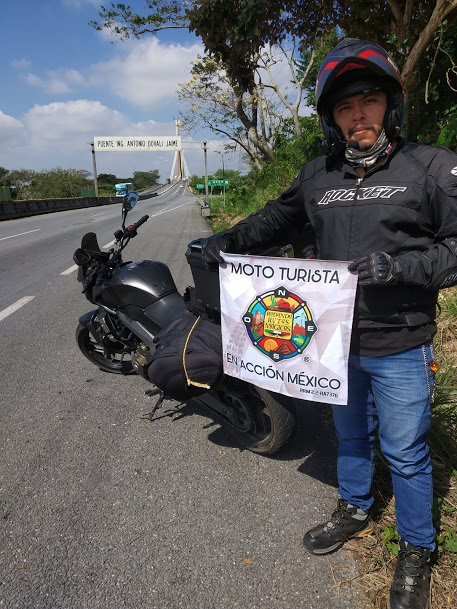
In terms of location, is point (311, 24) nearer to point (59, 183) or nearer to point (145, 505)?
point (145, 505)

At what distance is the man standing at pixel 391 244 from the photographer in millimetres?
1559

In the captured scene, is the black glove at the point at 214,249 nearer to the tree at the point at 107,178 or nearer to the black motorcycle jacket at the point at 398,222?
the black motorcycle jacket at the point at 398,222

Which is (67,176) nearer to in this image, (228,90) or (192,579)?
(228,90)

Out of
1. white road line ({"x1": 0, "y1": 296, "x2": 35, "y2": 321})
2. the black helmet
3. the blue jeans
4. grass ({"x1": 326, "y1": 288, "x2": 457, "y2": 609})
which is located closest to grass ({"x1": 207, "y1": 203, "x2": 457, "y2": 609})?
grass ({"x1": 326, "y1": 288, "x2": 457, "y2": 609})

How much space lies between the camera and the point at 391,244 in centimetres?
165

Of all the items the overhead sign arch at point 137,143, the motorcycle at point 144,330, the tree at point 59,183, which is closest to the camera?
the motorcycle at point 144,330

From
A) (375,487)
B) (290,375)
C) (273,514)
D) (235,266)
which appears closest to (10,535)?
(273,514)

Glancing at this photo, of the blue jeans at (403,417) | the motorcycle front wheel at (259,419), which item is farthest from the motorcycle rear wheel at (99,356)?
the blue jeans at (403,417)

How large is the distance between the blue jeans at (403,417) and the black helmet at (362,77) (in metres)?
0.87

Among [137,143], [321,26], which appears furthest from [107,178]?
[321,26]

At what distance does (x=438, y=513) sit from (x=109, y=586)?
4.91 ft

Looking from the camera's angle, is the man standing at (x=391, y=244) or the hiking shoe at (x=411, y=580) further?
the hiking shoe at (x=411, y=580)

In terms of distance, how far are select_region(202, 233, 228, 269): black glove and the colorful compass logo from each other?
29 cm

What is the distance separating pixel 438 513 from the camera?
2068 millimetres
